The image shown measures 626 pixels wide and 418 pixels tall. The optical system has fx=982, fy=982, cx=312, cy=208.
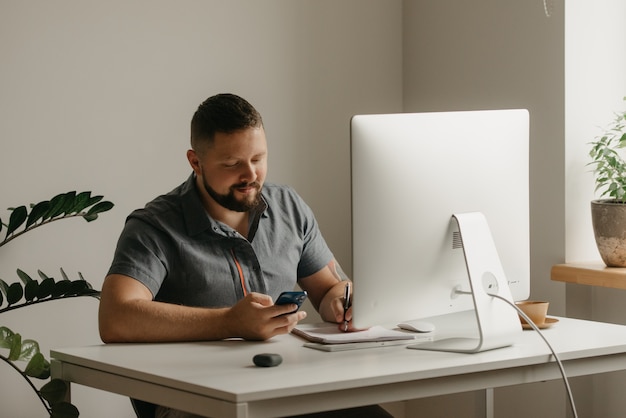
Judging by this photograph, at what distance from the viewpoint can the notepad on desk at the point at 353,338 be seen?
218 cm

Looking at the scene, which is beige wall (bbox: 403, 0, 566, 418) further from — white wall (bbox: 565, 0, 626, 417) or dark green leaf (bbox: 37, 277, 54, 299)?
dark green leaf (bbox: 37, 277, 54, 299)

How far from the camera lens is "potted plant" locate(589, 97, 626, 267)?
306cm

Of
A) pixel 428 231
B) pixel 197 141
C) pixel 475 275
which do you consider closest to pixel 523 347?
pixel 475 275

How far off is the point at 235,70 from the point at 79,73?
2.01 ft

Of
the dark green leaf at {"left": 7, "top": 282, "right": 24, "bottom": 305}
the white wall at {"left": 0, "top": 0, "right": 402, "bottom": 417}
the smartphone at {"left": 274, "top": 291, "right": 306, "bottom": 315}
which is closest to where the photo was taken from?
the smartphone at {"left": 274, "top": 291, "right": 306, "bottom": 315}

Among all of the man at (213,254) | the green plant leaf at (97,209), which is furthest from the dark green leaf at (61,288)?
the man at (213,254)

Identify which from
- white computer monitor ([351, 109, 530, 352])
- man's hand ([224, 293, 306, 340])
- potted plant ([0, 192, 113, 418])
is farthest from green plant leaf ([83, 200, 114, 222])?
white computer monitor ([351, 109, 530, 352])

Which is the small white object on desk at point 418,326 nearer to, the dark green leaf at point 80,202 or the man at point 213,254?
the man at point 213,254

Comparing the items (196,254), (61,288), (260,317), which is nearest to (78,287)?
(61,288)

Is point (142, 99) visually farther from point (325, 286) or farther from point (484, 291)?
point (484, 291)

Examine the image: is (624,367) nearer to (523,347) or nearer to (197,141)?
(523,347)

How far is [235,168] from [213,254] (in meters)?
0.23

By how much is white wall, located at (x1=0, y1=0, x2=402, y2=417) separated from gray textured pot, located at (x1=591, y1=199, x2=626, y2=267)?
3.84 feet

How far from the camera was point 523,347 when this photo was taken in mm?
2180
